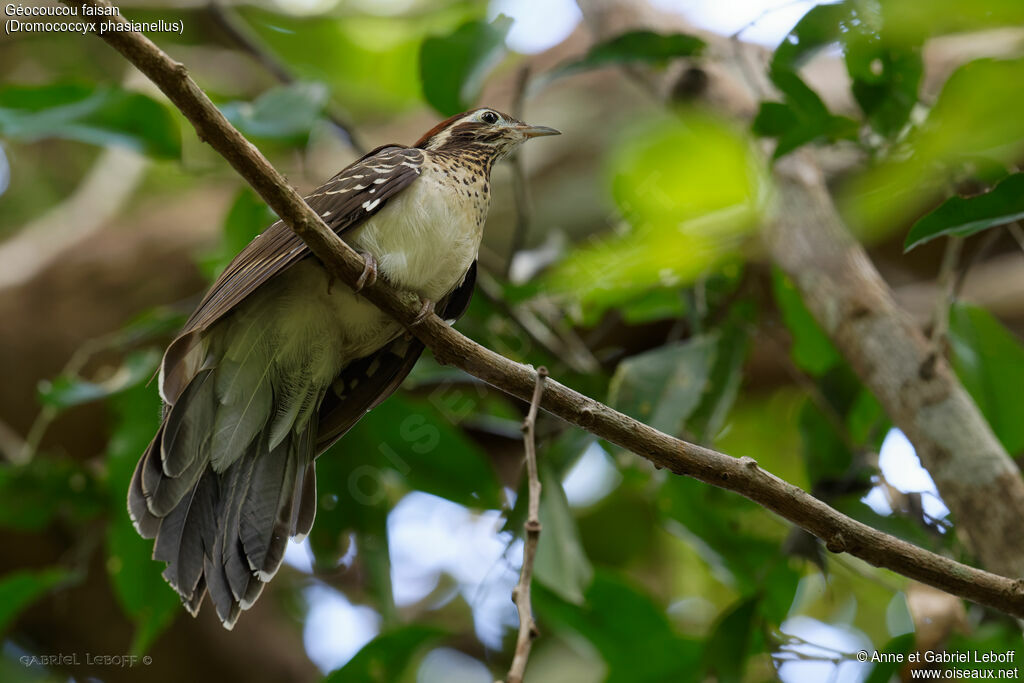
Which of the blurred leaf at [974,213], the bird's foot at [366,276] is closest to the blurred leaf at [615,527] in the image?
the bird's foot at [366,276]

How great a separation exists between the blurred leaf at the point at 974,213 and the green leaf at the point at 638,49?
1.72 metres

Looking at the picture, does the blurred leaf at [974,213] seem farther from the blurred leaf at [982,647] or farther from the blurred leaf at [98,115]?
the blurred leaf at [98,115]

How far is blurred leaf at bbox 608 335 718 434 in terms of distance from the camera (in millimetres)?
3684

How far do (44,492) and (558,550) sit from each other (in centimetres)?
254

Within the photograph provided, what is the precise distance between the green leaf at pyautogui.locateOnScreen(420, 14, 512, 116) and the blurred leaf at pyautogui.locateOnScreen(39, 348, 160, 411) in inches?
71.1

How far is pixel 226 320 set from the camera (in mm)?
3314

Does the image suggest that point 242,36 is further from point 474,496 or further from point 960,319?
point 960,319

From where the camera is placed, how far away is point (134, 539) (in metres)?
4.39

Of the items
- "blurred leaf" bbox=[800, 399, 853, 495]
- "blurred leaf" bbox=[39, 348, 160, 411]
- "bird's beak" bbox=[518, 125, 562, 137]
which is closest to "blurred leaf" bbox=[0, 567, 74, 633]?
"blurred leaf" bbox=[39, 348, 160, 411]

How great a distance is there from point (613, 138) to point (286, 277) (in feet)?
11.3

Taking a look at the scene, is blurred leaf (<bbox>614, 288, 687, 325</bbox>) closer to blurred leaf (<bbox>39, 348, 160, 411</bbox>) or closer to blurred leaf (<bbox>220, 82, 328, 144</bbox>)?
blurred leaf (<bbox>220, 82, 328, 144</bbox>)

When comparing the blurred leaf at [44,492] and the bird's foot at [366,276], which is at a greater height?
the bird's foot at [366,276]

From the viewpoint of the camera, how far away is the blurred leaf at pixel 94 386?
429 cm

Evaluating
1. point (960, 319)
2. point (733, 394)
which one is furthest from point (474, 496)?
point (960, 319)
